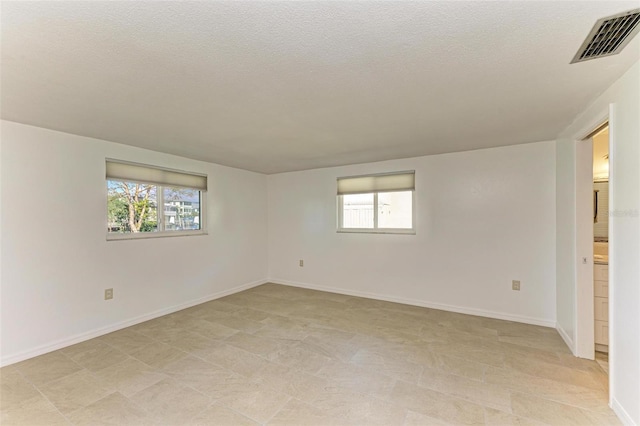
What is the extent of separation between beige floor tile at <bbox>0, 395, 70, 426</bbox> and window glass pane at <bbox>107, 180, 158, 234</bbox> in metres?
1.78

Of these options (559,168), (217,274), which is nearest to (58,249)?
(217,274)

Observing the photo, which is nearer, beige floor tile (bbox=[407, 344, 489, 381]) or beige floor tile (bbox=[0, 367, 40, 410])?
beige floor tile (bbox=[0, 367, 40, 410])

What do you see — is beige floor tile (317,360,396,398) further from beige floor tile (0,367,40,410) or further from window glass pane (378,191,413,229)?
window glass pane (378,191,413,229)

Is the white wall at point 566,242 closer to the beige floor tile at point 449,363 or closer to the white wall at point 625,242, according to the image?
the white wall at point 625,242

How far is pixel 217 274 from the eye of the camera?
4.46 metres

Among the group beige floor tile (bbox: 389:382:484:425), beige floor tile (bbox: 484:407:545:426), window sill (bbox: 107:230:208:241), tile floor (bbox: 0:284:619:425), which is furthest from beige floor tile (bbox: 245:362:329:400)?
window sill (bbox: 107:230:208:241)

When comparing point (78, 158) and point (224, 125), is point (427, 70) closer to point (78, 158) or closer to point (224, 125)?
point (224, 125)

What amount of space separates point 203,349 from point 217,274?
1.86 m

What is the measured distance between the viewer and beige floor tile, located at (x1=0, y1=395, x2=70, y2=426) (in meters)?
1.75

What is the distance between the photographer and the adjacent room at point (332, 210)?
1381mm

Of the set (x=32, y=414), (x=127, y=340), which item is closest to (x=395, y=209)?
(x=127, y=340)

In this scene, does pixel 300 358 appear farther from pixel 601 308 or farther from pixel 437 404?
pixel 601 308

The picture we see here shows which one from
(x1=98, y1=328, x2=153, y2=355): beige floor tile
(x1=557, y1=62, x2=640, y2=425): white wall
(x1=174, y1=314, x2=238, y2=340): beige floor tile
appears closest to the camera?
(x1=557, y1=62, x2=640, y2=425): white wall

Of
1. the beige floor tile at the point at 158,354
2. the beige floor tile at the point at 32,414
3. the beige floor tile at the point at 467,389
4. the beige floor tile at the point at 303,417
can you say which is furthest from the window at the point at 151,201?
the beige floor tile at the point at 467,389
